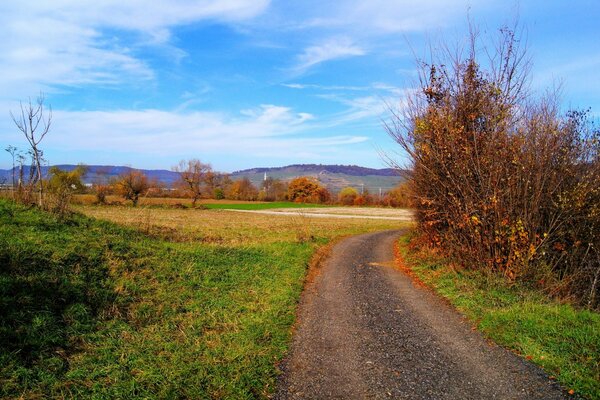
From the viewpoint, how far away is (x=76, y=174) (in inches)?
2012

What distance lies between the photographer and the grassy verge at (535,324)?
502cm

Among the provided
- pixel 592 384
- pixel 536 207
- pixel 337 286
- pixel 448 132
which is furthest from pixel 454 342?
pixel 448 132

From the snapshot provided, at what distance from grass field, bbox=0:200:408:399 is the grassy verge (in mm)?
3555

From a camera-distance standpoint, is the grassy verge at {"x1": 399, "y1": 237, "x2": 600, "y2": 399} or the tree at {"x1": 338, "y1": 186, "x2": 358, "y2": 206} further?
the tree at {"x1": 338, "y1": 186, "x2": 358, "y2": 206}

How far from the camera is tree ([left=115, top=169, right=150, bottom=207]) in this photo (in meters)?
48.3

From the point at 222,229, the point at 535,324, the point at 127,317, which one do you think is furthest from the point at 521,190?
the point at 222,229

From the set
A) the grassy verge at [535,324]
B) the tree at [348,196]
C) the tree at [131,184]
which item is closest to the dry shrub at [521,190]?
the grassy verge at [535,324]

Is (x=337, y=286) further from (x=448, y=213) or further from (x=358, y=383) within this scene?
(x=358, y=383)

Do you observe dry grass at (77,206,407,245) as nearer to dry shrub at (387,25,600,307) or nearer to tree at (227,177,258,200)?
dry shrub at (387,25,600,307)

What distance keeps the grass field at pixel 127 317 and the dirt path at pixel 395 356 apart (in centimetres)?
49

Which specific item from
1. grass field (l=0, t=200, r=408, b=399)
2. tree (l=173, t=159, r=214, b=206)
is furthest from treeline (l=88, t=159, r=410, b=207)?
grass field (l=0, t=200, r=408, b=399)

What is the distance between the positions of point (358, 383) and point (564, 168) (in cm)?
809

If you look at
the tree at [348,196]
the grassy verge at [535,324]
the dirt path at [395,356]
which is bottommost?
the dirt path at [395,356]

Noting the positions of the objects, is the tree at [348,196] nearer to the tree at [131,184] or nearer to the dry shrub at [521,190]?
the tree at [131,184]
